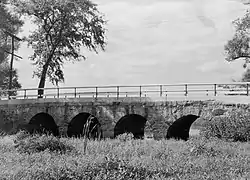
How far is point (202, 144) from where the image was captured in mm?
15930

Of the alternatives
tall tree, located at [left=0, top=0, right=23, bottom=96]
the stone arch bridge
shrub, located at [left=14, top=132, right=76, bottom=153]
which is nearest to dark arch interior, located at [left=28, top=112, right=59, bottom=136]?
the stone arch bridge

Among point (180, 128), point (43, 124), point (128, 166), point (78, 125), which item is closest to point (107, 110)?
point (78, 125)

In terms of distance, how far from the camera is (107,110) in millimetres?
29734

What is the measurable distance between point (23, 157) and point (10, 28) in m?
33.4

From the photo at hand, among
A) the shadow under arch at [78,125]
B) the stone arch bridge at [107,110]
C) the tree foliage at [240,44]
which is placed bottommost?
the shadow under arch at [78,125]

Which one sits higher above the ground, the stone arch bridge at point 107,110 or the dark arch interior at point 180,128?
the stone arch bridge at point 107,110

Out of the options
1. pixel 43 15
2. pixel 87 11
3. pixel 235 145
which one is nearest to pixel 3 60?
pixel 43 15

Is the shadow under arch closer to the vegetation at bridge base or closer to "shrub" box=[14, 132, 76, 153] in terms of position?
"shrub" box=[14, 132, 76, 153]

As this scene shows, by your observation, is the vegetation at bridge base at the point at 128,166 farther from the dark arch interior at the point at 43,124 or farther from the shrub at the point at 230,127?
the dark arch interior at the point at 43,124

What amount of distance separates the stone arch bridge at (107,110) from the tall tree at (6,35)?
945 cm

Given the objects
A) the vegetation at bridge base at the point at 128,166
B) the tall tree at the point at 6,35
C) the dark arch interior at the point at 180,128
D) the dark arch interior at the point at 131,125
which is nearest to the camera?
the vegetation at bridge base at the point at 128,166

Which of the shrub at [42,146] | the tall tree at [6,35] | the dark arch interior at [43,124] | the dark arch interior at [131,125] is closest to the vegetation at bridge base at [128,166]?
the shrub at [42,146]

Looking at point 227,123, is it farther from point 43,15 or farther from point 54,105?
point 43,15

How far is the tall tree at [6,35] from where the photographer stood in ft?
134
